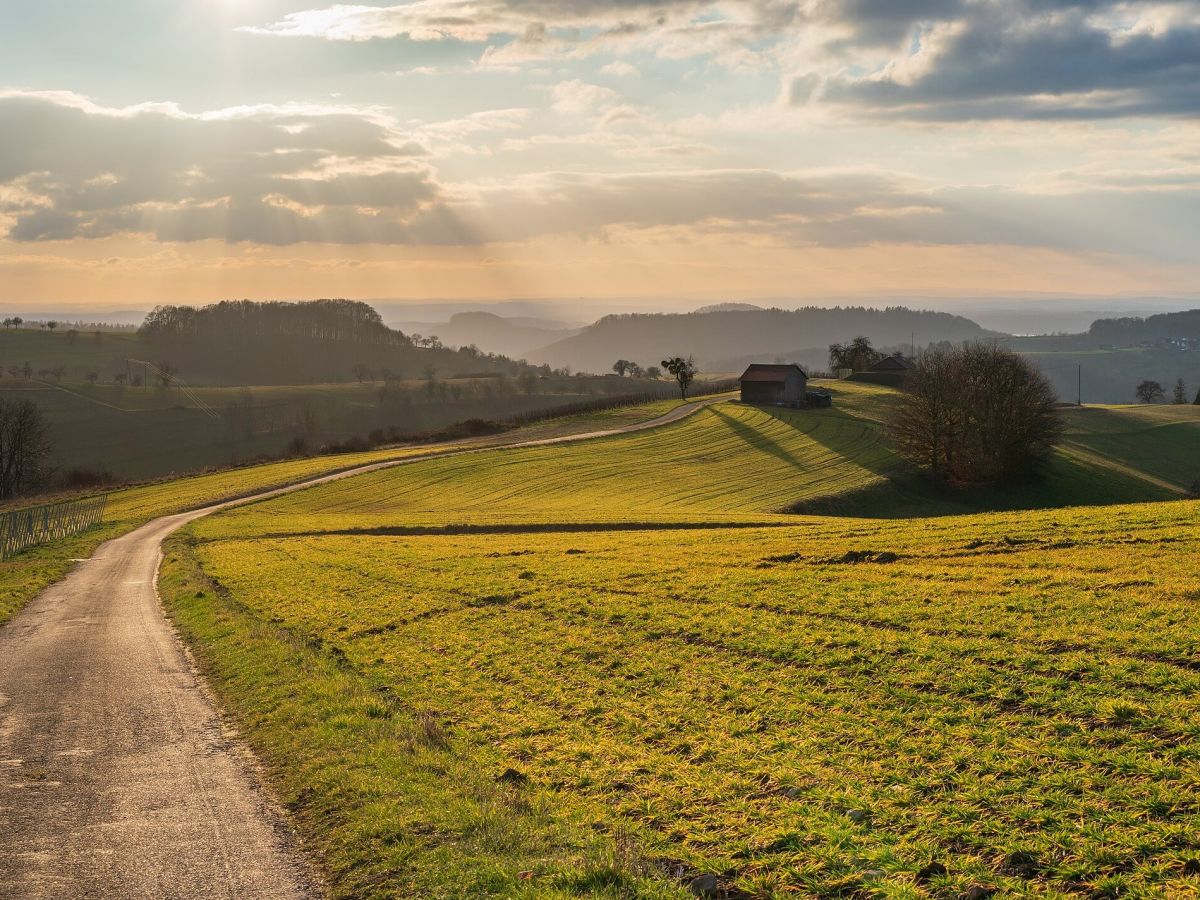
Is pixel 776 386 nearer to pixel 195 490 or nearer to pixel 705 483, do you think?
pixel 705 483

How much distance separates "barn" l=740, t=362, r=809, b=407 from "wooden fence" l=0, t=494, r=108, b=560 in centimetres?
9022

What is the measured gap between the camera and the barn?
136125mm

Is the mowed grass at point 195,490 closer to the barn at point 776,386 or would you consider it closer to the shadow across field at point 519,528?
the barn at point 776,386

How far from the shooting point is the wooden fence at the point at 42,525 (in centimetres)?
5678

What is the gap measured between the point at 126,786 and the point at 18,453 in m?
118

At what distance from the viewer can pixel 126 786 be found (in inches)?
598

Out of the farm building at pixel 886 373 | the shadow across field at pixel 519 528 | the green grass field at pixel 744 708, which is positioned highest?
the farm building at pixel 886 373

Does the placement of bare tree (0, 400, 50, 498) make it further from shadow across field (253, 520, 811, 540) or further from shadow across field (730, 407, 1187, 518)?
shadow across field (730, 407, 1187, 518)

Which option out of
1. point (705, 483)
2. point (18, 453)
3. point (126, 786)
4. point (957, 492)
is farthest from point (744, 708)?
point (18, 453)

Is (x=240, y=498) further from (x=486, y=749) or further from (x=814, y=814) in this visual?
(x=814, y=814)

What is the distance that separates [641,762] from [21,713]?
556 inches

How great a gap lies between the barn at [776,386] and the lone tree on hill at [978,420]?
4659 cm

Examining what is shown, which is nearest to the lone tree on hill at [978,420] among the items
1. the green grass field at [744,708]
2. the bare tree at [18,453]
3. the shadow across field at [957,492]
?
the shadow across field at [957,492]

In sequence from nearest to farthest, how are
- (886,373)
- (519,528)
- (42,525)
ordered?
(519,528)
(42,525)
(886,373)
